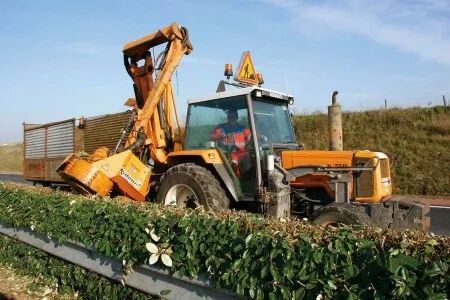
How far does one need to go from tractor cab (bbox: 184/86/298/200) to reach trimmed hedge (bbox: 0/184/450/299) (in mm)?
2221

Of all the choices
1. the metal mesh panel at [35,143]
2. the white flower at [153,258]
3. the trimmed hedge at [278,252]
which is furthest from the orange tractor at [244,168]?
the metal mesh panel at [35,143]

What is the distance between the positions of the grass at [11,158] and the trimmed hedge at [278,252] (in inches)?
1537

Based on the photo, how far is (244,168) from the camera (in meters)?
6.86

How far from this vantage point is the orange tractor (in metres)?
6.39

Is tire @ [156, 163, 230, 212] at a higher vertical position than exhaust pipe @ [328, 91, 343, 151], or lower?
lower

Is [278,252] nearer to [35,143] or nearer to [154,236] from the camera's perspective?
[154,236]

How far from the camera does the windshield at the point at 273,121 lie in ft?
22.9

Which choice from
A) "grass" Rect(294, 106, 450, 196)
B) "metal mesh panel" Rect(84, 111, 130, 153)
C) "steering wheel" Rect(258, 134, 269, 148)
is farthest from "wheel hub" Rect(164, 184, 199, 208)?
"grass" Rect(294, 106, 450, 196)

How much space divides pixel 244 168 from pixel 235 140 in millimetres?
447

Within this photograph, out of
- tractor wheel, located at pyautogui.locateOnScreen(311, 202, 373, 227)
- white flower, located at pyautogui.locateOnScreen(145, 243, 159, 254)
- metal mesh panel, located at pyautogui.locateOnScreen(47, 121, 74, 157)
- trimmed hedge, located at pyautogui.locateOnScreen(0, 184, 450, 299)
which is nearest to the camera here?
trimmed hedge, located at pyautogui.locateOnScreen(0, 184, 450, 299)

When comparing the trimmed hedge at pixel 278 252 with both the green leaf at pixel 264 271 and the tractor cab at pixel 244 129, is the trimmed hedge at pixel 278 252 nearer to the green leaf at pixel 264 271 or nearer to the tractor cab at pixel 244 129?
the green leaf at pixel 264 271

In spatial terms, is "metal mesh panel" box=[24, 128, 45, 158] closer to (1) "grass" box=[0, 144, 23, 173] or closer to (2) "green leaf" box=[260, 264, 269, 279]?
(2) "green leaf" box=[260, 264, 269, 279]

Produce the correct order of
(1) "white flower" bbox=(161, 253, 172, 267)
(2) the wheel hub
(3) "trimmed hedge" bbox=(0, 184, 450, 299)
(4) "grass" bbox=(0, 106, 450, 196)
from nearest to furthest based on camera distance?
(3) "trimmed hedge" bbox=(0, 184, 450, 299)
(1) "white flower" bbox=(161, 253, 172, 267)
(2) the wheel hub
(4) "grass" bbox=(0, 106, 450, 196)

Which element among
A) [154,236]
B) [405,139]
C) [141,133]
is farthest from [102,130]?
[405,139]
